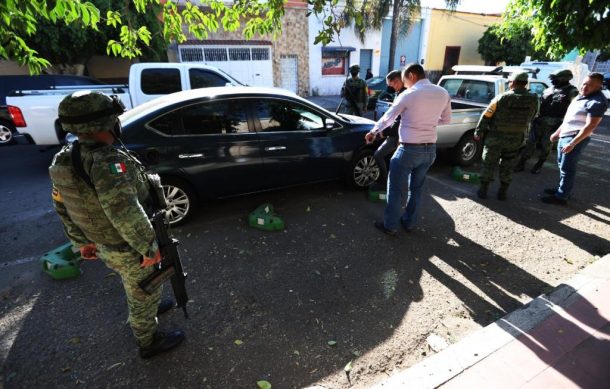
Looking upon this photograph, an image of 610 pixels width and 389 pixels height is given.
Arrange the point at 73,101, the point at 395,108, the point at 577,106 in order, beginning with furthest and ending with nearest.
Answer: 1. the point at 577,106
2. the point at 395,108
3. the point at 73,101

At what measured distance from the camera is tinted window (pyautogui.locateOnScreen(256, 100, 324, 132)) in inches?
173

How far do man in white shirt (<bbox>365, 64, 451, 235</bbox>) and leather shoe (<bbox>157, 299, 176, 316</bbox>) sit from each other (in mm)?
2559

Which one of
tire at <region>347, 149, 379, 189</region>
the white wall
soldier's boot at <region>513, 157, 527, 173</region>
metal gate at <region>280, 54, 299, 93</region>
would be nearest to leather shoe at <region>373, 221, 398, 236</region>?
tire at <region>347, 149, 379, 189</region>

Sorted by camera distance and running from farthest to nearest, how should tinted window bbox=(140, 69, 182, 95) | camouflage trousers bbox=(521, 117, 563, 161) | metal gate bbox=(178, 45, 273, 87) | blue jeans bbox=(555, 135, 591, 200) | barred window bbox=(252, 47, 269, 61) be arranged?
barred window bbox=(252, 47, 269, 61), metal gate bbox=(178, 45, 273, 87), tinted window bbox=(140, 69, 182, 95), camouflage trousers bbox=(521, 117, 563, 161), blue jeans bbox=(555, 135, 591, 200)

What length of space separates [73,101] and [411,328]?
285 centimetres

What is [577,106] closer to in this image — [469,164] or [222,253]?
[469,164]

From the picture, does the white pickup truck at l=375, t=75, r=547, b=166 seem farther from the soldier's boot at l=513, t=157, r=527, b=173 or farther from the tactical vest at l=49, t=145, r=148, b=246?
the tactical vest at l=49, t=145, r=148, b=246

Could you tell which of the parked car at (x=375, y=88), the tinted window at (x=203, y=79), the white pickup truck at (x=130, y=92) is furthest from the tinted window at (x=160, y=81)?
the parked car at (x=375, y=88)

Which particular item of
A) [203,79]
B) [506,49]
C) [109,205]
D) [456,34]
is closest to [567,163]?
[109,205]

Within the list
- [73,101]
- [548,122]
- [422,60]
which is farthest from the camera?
[422,60]

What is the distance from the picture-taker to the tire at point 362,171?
5.12 metres

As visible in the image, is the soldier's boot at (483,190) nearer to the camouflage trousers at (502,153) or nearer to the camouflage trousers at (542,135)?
the camouflage trousers at (502,153)

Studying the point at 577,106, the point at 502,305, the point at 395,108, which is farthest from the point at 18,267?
the point at 577,106

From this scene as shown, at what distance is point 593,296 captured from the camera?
118 inches
